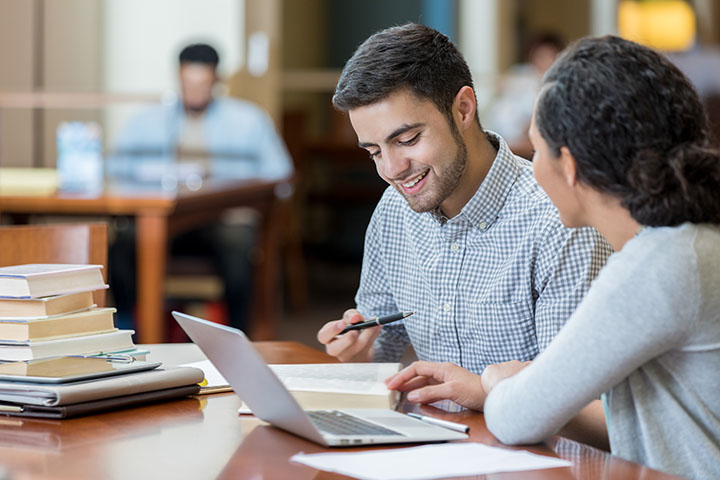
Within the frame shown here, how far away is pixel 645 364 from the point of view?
3.63 ft

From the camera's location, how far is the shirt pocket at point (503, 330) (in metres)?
1.56

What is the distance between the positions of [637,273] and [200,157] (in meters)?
3.43

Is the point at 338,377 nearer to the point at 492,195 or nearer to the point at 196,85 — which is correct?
the point at 492,195

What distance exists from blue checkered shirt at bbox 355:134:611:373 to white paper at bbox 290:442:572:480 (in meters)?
0.48

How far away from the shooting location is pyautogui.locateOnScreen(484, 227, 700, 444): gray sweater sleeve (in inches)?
40.4

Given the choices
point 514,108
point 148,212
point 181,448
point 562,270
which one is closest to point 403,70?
point 562,270

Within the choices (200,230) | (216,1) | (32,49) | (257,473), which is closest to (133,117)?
(200,230)

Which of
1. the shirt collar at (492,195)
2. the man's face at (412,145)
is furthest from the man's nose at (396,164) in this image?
the shirt collar at (492,195)

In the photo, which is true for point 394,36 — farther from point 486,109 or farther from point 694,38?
point 694,38

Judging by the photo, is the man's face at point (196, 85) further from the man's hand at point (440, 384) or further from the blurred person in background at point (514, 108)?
the man's hand at point (440, 384)

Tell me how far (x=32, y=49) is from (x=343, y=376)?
399 centimetres

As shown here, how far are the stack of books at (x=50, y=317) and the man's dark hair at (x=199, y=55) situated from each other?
3.52 m

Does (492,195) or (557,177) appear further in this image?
(492,195)

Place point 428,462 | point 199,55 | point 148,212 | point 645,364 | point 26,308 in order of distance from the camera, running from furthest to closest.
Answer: point 199,55 < point 148,212 < point 26,308 < point 645,364 < point 428,462
